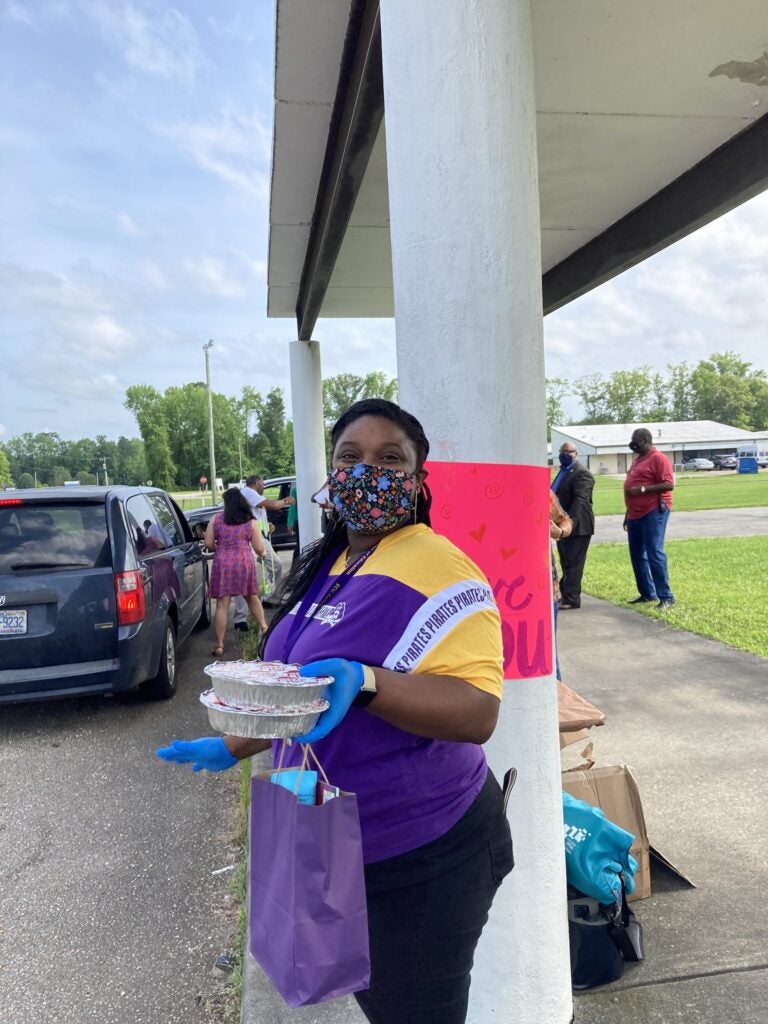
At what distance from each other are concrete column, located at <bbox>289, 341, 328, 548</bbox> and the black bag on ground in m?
6.84

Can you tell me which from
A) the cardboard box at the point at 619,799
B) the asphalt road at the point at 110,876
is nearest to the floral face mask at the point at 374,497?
the cardboard box at the point at 619,799

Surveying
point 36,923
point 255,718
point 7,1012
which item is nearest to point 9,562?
point 36,923

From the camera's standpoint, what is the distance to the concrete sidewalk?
7.95 feet

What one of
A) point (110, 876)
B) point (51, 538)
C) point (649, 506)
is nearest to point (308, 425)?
point (649, 506)

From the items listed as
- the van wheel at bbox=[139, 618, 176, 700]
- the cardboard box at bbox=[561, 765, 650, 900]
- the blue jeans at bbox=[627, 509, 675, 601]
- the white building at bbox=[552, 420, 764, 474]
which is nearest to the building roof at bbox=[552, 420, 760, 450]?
the white building at bbox=[552, 420, 764, 474]

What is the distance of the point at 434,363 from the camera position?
2109 millimetres

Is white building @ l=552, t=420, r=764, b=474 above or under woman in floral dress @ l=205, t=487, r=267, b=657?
above

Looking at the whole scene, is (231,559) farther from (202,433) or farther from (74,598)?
(202,433)

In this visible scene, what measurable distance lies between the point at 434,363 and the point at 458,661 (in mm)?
1038

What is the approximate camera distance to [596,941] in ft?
8.27

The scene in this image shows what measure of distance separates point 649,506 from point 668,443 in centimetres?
8386

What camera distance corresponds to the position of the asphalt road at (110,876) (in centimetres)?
266

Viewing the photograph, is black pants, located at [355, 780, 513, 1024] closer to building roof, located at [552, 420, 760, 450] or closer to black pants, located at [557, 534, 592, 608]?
black pants, located at [557, 534, 592, 608]

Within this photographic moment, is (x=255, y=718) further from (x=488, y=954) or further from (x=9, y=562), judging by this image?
(x=9, y=562)
